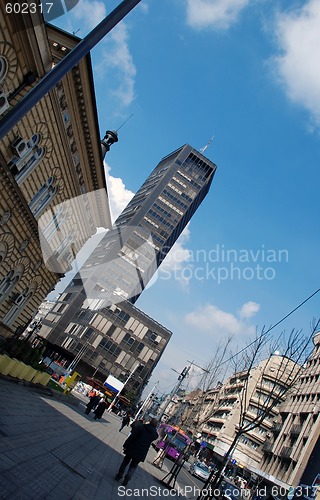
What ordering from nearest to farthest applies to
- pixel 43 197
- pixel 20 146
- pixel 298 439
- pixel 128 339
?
pixel 20 146 < pixel 43 197 < pixel 298 439 < pixel 128 339

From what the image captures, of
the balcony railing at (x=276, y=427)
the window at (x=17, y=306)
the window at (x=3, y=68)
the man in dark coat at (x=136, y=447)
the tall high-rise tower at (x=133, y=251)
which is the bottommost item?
the man in dark coat at (x=136, y=447)

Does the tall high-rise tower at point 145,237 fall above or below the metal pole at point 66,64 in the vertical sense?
above

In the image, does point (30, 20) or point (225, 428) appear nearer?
point (30, 20)

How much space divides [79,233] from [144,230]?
81.2 metres

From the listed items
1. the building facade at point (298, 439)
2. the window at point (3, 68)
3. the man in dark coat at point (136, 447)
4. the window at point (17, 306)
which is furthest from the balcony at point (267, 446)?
the window at point (3, 68)

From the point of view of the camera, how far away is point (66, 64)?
5672 mm

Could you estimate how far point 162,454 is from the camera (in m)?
20.7

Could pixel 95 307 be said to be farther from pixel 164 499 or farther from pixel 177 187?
pixel 164 499

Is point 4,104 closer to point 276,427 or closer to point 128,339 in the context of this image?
Answer: point 276,427

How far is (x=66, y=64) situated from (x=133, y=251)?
97.3 metres

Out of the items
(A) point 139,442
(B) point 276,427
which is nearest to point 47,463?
(A) point 139,442

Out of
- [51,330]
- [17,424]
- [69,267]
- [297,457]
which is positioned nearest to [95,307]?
[51,330]

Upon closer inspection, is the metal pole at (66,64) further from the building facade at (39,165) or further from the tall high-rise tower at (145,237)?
the tall high-rise tower at (145,237)

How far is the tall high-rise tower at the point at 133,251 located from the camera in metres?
82.8
